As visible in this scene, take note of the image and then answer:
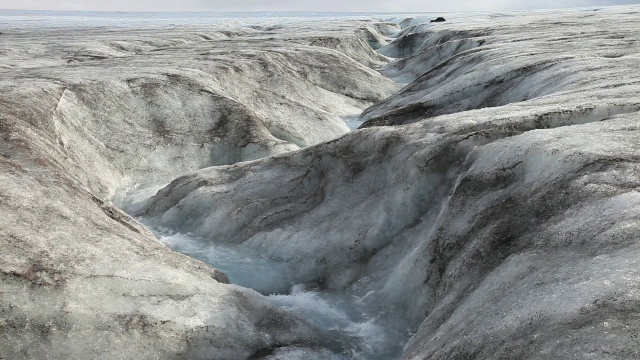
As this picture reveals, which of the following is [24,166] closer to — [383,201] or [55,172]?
[55,172]

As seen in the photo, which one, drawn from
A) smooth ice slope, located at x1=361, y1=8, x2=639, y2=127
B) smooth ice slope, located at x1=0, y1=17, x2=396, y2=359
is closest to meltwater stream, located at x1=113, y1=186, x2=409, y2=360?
smooth ice slope, located at x1=0, y1=17, x2=396, y2=359

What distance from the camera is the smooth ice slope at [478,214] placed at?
5.39m

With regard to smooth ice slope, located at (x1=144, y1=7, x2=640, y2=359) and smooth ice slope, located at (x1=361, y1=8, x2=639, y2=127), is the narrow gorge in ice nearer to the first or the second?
smooth ice slope, located at (x1=144, y1=7, x2=640, y2=359)

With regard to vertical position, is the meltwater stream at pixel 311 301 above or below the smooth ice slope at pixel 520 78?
below

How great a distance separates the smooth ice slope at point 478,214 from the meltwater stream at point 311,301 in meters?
0.24

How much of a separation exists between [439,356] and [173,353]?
3559 millimetres

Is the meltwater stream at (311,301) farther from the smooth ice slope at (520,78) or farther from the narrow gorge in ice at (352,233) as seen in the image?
the smooth ice slope at (520,78)

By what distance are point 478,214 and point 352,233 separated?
3385 millimetres

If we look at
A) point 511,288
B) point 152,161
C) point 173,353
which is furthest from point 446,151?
point 152,161

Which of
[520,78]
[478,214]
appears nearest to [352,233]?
[478,214]

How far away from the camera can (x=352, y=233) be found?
441 inches

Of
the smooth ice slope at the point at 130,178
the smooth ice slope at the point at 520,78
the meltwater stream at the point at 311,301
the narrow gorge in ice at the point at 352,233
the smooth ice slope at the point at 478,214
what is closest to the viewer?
the smooth ice slope at the point at 478,214

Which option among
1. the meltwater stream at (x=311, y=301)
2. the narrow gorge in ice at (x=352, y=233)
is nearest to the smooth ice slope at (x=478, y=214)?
the narrow gorge in ice at (x=352, y=233)

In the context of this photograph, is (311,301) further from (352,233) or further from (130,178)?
(130,178)
